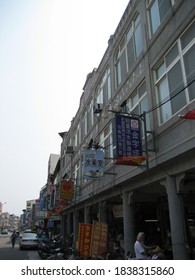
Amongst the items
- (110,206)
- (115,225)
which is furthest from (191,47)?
(115,225)

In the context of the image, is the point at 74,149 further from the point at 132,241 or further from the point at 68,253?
the point at 132,241

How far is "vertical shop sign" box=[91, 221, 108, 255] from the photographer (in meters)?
12.6

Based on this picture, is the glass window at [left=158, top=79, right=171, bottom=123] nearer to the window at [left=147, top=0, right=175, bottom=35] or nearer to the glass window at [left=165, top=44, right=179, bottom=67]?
the glass window at [left=165, top=44, right=179, bottom=67]

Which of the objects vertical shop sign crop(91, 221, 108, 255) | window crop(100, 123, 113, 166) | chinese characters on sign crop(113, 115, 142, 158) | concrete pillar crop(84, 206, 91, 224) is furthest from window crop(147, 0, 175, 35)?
concrete pillar crop(84, 206, 91, 224)

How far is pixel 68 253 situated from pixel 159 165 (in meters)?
8.50

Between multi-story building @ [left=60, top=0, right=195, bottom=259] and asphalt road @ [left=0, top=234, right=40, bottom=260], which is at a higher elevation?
multi-story building @ [left=60, top=0, right=195, bottom=259]

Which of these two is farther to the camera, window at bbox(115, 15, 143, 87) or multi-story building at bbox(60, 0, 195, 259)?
window at bbox(115, 15, 143, 87)

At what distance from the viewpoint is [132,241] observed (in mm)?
12586

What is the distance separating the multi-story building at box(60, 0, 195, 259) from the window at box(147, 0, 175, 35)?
0.04 metres

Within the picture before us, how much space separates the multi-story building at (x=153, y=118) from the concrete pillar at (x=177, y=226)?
3cm

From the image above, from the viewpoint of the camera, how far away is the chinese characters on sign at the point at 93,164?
46.0 feet

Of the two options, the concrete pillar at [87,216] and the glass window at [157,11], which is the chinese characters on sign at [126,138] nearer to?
the glass window at [157,11]

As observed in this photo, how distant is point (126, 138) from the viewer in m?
10.2

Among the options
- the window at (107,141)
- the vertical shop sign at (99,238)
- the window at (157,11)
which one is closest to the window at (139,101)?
the window at (157,11)
